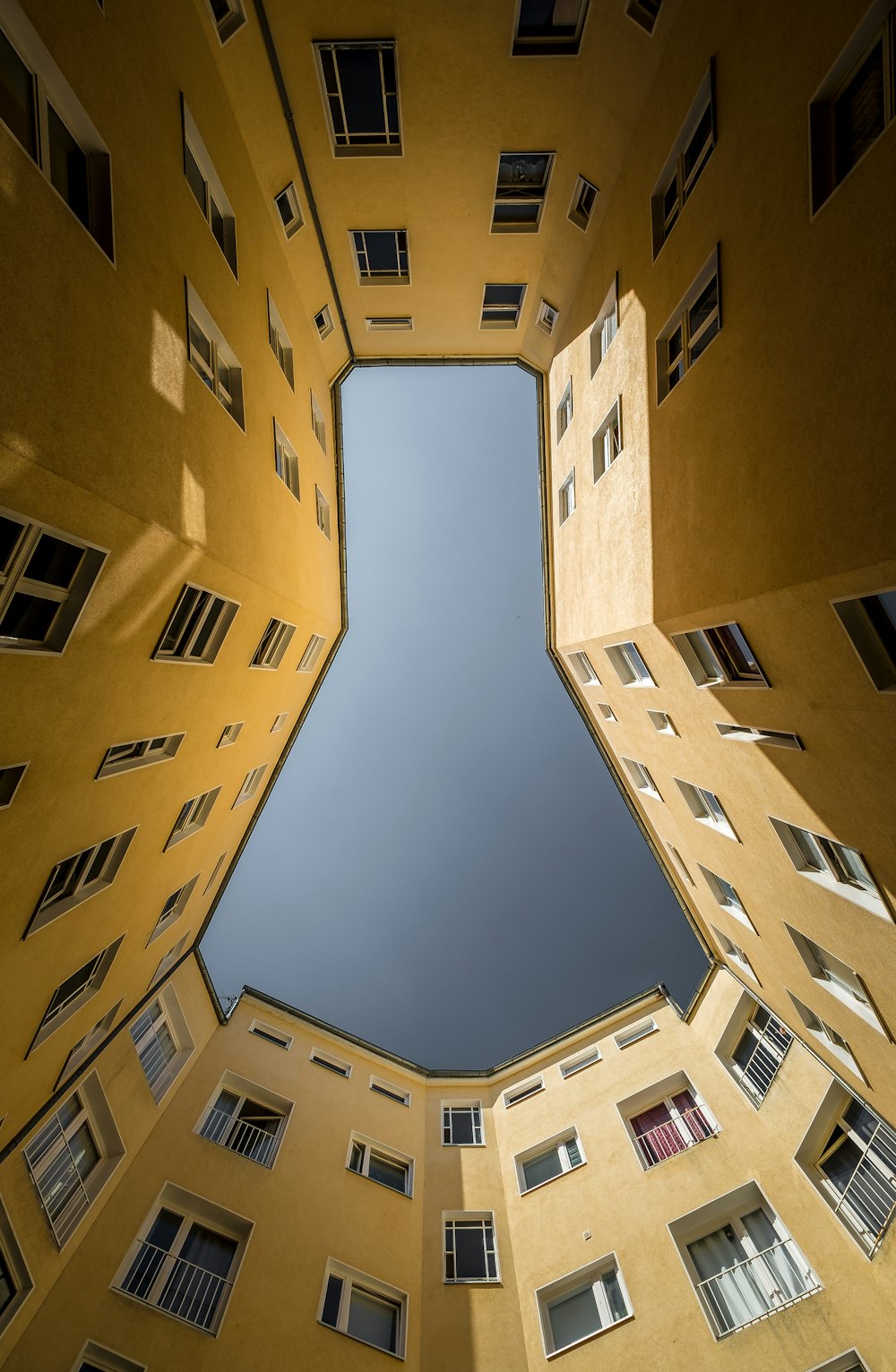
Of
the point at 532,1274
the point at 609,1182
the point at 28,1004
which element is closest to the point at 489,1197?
the point at 532,1274

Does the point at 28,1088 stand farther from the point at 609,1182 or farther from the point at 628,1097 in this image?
the point at 628,1097

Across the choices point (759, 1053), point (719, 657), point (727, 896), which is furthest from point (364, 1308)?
point (719, 657)

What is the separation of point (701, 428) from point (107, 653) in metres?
9.64

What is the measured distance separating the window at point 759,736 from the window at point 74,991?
13.7m

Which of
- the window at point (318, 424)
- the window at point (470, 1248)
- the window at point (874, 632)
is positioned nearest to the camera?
the window at point (874, 632)

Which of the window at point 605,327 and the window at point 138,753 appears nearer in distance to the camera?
the window at point 138,753

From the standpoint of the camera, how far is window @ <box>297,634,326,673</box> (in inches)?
812

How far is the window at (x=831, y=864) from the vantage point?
9.70 m

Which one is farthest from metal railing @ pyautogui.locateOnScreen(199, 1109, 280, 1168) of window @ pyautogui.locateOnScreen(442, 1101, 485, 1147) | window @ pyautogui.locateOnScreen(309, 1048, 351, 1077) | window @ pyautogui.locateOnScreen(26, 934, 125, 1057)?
window @ pyautogui.locateOnScreen(26, 934, 125, 1057)

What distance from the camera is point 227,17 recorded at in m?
10.9

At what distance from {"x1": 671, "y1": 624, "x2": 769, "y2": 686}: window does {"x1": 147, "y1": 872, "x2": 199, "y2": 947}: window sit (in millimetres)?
14503

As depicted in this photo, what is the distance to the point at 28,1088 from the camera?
39.3 ft

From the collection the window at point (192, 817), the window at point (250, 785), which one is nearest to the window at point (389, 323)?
the window at point (250, 785)

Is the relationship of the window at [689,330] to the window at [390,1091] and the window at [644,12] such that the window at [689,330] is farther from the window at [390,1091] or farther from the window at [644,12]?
the window at [390,1091]
